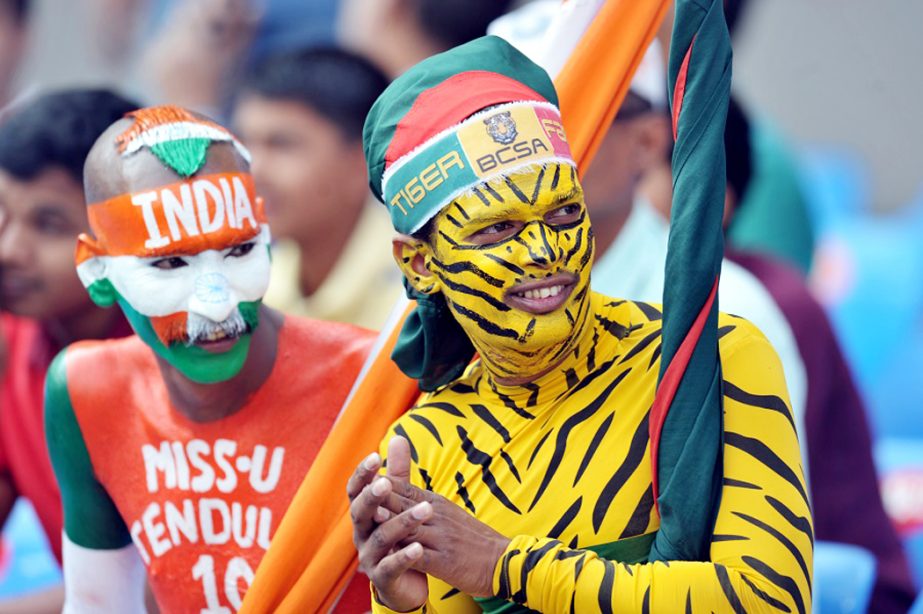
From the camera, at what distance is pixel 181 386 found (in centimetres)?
261

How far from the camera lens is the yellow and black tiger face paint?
1.97 m

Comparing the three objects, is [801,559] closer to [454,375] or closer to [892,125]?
[454,375]

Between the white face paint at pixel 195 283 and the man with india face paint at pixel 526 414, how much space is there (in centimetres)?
42

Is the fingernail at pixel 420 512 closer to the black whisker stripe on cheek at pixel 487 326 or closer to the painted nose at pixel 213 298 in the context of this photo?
the black whisker stripe on cheek at pixel 487 326

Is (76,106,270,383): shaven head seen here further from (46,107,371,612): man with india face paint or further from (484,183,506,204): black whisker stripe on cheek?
(484,183,506,204): black whisker stripe on cheek

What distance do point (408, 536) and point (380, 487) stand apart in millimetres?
84

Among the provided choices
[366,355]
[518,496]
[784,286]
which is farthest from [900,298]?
[518,496]

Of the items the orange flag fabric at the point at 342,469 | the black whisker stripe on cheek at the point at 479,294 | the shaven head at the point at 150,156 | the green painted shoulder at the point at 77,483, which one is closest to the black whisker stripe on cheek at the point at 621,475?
the black whisker stripe on cheek at the point at 479,294

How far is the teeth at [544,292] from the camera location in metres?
1.99

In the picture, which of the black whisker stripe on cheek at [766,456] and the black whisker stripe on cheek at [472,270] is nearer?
the black whisker stripe on cheek at [766,456]

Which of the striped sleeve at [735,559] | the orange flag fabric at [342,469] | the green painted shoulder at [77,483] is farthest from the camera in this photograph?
the green painted shoulder at [77,483]

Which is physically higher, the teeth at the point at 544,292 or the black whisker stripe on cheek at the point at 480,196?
the black whisker stripe on cheek at the point at 480,196

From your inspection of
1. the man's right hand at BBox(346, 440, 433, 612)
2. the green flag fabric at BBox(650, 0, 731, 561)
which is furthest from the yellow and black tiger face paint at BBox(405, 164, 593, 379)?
the man's right hand at BBox(346, 440, 433, 612)

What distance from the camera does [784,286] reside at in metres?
4.11
